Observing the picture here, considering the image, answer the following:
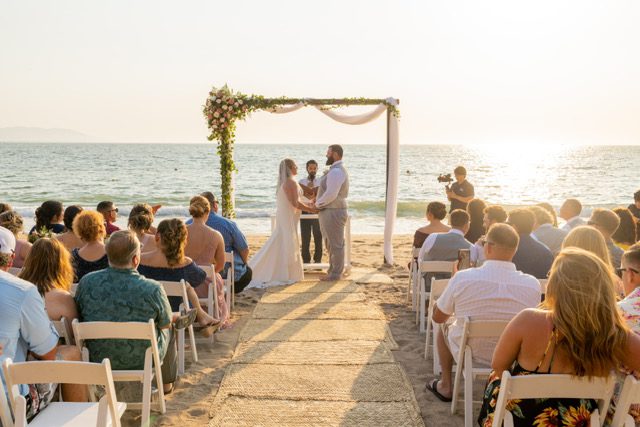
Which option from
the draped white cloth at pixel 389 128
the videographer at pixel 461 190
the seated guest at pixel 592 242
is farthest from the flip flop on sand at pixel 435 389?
the draped white cloth at pixel 389 128

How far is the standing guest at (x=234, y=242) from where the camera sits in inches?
269

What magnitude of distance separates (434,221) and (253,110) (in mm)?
3971

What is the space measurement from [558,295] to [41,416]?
258cm

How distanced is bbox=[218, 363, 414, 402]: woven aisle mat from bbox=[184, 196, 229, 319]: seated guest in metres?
1.14

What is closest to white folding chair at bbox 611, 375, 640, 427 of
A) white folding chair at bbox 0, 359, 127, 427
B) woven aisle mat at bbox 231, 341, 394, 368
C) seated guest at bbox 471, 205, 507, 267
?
white folding chair at bbox 0, 359, 127, 427

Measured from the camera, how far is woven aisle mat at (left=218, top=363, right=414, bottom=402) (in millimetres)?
4438

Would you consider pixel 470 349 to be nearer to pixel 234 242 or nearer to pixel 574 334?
pixel 574 334

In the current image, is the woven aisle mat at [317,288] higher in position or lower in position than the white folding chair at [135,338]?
lower

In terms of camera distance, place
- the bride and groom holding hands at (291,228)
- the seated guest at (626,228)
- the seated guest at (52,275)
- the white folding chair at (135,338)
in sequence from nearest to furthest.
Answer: the white folding chair at (135,338), the seated guest at (52,275), the seated guest at (626,228), the bride and groom holding hands at (291,228)

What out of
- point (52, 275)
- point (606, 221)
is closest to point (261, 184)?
point (606, 221)

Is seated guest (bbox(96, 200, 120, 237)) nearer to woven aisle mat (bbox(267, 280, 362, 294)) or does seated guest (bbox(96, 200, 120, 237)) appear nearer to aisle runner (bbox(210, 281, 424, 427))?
aisle runner (bbox(210, 281, 424, 427))

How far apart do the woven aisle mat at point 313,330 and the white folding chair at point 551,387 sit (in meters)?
3.28

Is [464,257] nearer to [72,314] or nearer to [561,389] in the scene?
[561,389]

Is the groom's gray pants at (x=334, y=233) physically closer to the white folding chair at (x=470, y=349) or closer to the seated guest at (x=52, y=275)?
the white folding chair at (x=470, y=349)
